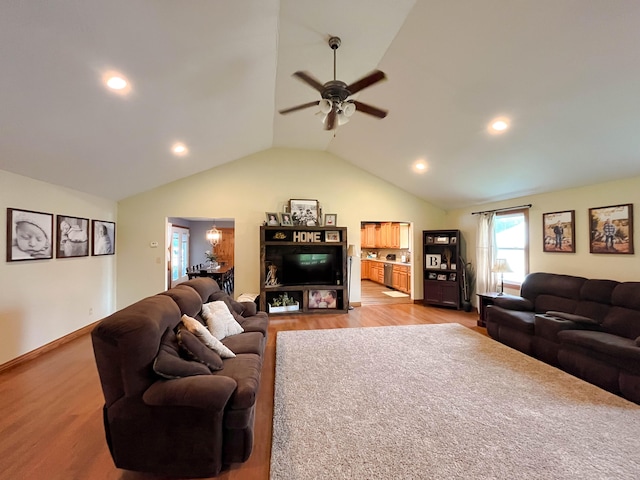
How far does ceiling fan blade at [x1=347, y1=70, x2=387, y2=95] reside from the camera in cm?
232

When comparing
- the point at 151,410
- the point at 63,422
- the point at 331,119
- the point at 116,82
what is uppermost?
the point at 116,82

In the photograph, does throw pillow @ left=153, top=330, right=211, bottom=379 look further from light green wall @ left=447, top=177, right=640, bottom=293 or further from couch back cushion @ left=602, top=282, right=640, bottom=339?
light green wall @ left=447, top=177, right=640, bottom=293

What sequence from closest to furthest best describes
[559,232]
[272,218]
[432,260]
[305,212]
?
[559,232] < [272,218] < [305,212] < [432,260]

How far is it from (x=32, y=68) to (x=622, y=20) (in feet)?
14.5

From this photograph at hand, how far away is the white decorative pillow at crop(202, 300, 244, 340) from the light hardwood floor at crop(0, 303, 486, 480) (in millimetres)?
634

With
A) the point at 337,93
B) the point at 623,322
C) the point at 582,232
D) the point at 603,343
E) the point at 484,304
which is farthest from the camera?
the point at 484,304

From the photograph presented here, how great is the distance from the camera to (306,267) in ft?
19.5

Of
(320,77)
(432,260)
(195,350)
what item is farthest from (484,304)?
(195,350)

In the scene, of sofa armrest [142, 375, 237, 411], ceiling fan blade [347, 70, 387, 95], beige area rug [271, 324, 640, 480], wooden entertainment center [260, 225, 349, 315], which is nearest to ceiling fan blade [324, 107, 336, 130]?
ceiling fan blade [347, 70, 387, 95]

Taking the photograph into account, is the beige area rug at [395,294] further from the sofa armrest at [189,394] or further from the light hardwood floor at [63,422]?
the sofa armrest at [189,394]

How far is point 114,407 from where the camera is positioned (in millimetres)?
1729

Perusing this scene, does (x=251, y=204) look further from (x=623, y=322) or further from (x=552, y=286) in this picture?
(x=623, y=322)

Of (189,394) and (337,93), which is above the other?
(337,93)

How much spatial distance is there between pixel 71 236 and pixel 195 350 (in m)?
3.56
